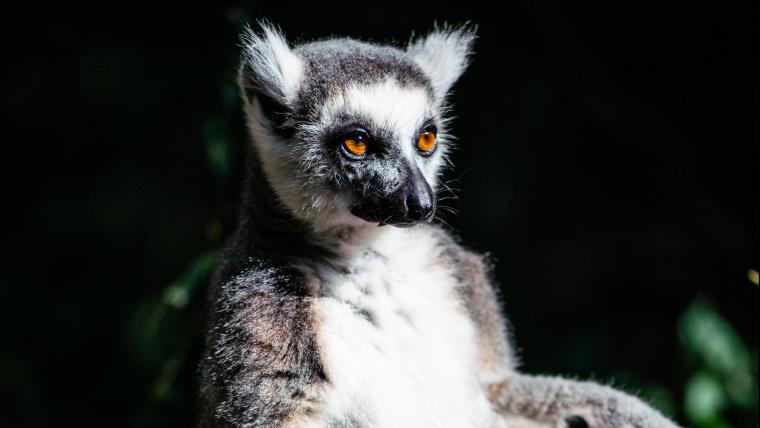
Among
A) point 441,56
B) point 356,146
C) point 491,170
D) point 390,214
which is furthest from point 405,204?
point 491,170

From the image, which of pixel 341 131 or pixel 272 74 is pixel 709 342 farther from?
pixel 272 74

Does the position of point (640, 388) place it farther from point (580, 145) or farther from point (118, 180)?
point (118, 180)

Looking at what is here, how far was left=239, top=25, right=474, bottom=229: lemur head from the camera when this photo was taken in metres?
2.39

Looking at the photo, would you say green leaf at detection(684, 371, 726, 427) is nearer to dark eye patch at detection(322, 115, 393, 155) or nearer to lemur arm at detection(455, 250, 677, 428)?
lemur arm at detection(455, 250, 677, 428)

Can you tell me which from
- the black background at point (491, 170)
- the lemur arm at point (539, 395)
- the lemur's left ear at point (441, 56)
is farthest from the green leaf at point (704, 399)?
the lemur's left ear at point (441, 56)

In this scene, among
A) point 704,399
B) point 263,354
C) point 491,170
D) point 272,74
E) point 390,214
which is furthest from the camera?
A: point 491,170

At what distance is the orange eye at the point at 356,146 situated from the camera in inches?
96.7

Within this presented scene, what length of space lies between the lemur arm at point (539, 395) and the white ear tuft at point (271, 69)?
88 cm

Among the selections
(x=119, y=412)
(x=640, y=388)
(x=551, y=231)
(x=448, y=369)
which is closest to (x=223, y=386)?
(x=448, y=369)

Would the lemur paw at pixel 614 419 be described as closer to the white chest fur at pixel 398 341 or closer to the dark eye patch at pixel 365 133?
the white chest fur at pixel 398 341

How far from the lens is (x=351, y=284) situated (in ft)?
8.07

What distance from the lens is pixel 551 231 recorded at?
16.8 feet

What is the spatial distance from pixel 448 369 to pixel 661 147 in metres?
2.38

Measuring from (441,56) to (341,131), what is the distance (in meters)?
0.69
